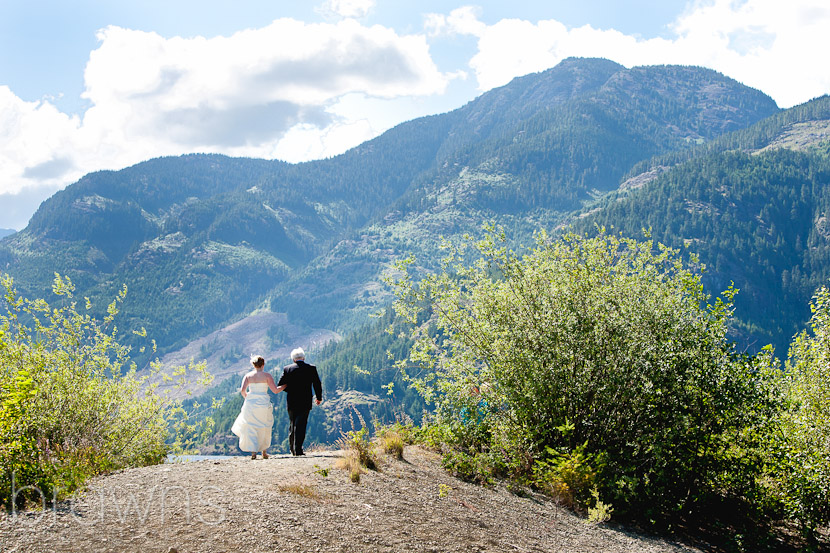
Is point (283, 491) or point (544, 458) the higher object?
point (283, 491)

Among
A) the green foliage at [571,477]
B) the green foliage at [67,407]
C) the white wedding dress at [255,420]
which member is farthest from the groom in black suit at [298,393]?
the green foliage at [571,477]

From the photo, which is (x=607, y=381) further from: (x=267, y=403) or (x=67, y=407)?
(x=67, y=407)

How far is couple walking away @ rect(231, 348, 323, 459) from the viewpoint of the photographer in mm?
14555

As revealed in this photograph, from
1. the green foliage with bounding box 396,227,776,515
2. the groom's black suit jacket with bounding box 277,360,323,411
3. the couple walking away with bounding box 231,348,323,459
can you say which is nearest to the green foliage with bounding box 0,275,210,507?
the couple walking away with bounding box 231,348,323,459

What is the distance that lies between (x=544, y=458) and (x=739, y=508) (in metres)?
4.79

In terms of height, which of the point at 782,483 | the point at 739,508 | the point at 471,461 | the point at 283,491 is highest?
the point at 283,491

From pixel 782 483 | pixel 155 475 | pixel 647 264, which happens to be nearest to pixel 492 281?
pixel 647 264

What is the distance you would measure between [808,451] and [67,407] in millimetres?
16634

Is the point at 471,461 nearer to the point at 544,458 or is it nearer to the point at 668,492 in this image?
the point at 544,458

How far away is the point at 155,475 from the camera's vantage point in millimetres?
10133

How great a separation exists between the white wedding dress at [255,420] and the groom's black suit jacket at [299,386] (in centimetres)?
52

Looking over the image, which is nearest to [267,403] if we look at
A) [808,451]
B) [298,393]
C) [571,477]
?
[298,393]

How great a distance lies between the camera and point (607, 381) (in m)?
12.7

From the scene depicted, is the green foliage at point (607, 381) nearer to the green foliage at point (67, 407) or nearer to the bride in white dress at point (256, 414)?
the bride in white dress at point (256, 414)
